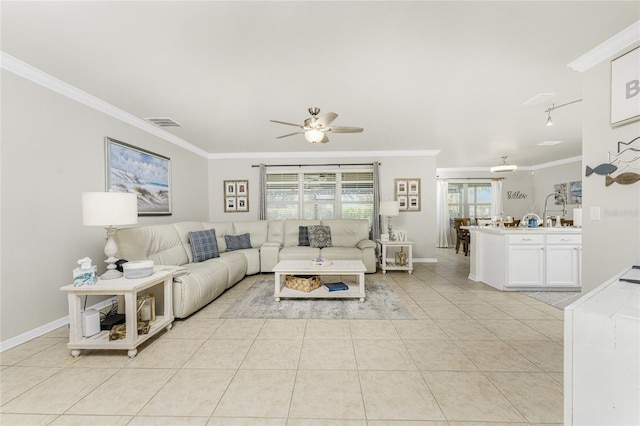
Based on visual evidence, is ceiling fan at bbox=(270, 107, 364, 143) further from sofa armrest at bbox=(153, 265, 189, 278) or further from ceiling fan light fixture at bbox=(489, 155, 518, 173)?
ceiling fan light fixture at bbox=(489, 155, 518, 173)

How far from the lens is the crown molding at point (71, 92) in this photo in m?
2.28

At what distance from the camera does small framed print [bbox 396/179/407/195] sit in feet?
19.2

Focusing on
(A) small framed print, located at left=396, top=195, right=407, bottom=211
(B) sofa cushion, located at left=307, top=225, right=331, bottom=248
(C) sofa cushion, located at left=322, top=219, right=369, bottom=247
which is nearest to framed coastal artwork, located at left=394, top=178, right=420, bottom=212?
(A) small framed print, located at left=396, top=195, right=407, bottom=211

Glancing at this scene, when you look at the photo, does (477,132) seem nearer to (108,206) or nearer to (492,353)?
(492,353)

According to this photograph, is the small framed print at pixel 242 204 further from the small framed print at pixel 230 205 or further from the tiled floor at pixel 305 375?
the tiled floor at pixel 305 375

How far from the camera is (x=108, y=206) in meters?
2.22

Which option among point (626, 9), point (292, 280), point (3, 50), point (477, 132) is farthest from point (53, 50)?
point (477, 132)

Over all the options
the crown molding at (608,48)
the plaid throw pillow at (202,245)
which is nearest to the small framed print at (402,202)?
the crown molding at (608,48)

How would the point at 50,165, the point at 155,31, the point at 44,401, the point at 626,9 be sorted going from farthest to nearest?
the point at 50,165
the point at 155,31
the point at 626,9
the point at 44,401

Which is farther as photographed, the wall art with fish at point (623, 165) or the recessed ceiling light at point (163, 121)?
the recessed ceiling light at point (163, 121)

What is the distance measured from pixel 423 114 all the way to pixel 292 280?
9.45 feet

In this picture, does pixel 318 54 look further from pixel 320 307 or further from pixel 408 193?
pixel 408 193

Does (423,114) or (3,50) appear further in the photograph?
(423,114)

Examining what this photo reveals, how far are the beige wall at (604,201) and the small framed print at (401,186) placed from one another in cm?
352
